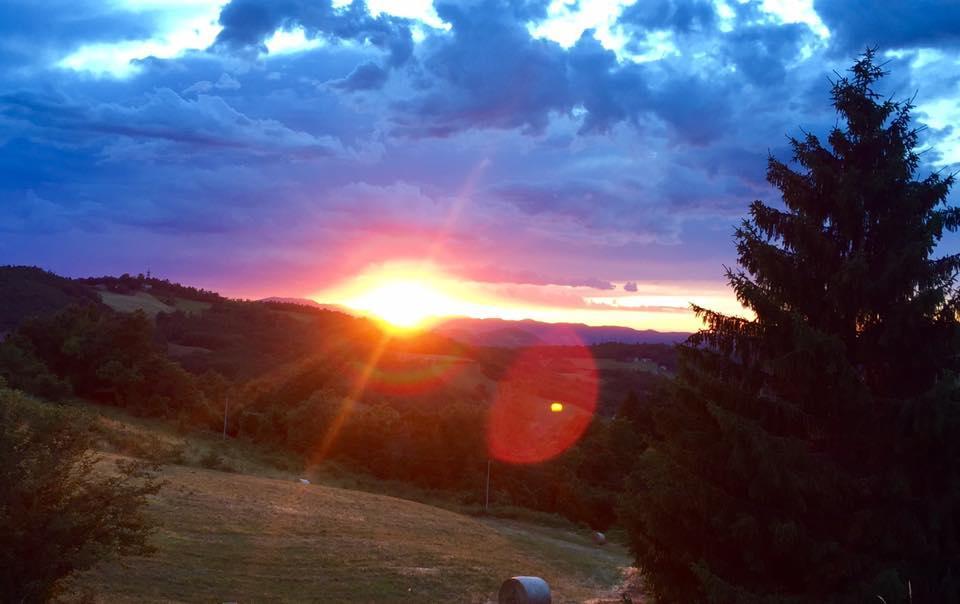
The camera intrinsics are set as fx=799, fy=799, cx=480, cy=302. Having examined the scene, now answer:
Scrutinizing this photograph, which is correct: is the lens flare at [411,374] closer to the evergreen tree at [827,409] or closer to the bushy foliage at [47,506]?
the evergreen tree at [827,409]

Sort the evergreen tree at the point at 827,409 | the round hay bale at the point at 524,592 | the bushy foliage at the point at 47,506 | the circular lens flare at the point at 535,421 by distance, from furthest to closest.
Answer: the circular lens flare at the point at 535,421, the round hay bale at the point at 524,592, the evergreen tree at the point at 827,409, the bushy foliage at the point at 47,506

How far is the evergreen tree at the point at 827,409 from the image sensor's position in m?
12.7

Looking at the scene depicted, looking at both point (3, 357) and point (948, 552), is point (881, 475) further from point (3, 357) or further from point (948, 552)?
point (3, 357)

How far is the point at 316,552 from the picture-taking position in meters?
19.9

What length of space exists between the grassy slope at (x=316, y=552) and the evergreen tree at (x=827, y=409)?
6277 millimetres

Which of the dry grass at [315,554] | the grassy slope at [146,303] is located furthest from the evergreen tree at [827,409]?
the grassy slope at [146,303]

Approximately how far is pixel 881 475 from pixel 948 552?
1503 mm

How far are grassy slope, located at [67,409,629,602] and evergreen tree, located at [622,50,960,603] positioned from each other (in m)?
6.28

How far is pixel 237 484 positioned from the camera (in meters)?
27.9

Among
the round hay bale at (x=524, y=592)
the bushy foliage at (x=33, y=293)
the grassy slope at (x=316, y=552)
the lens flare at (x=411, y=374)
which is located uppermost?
the bushy foliage at (x=33, y=293)

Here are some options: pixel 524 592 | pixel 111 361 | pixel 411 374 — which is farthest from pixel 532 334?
pixel 524 592

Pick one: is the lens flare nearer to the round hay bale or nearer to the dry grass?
the dry grass

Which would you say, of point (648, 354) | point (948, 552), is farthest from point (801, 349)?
point (648, 354)

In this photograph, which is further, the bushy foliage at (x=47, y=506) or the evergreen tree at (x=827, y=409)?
the evergreen tree at (x=827, y=409)
